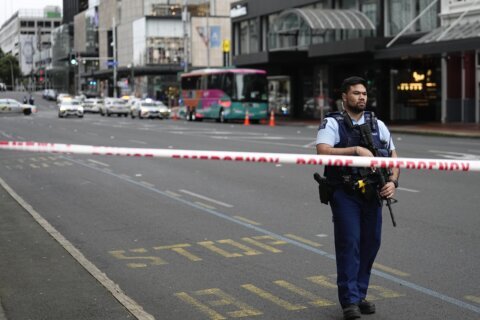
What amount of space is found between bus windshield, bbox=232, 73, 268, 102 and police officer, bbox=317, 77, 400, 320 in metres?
45.5

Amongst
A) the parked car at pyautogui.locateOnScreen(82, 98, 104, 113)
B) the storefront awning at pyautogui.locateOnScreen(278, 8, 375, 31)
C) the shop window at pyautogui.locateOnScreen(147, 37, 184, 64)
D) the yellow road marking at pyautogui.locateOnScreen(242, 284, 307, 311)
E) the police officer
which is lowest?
the yellow road marking at pyautogui.locateOnScreen(242, 284, 307, 311)

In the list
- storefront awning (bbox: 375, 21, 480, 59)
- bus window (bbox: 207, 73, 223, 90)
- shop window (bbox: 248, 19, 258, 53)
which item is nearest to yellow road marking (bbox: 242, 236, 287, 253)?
storefront awning (bbox: 375, 21, 480, 59)

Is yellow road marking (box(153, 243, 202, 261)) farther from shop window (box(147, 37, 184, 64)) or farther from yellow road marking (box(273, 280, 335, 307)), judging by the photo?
shop window (box(147, 37, 184, 64))

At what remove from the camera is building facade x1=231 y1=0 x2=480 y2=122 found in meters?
40.9

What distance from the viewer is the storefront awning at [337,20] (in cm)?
4650

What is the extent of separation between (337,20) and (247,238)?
125 ft

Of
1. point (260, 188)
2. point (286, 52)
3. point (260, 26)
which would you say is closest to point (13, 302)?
point (260, 188)

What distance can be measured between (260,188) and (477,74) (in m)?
27.0

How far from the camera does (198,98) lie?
2207 inches

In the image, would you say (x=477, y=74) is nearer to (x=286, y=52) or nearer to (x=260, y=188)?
(x=286, y=52)

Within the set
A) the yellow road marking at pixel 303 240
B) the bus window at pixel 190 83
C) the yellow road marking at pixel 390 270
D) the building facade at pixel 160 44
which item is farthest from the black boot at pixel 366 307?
the building facade at pixel 160 44

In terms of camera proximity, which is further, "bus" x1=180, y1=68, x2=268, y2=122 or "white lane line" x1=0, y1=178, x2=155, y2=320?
"bus" x1=180, y1=68, x2=268, y2=122

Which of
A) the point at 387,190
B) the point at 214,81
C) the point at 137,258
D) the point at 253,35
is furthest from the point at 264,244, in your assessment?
the point at 253,35

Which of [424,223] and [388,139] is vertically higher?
[388,139]
